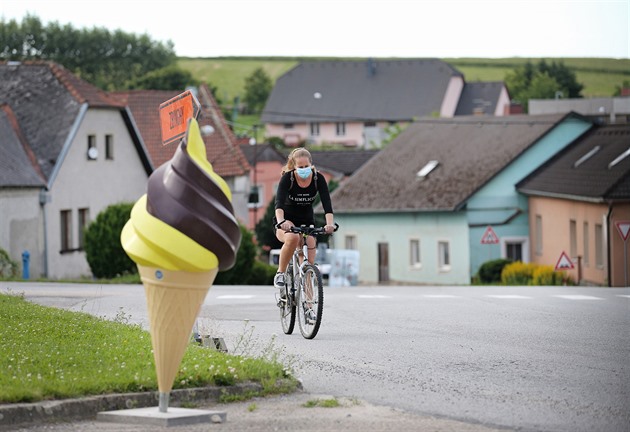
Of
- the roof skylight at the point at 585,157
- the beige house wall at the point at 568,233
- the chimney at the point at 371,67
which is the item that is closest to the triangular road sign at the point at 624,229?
the beige house wall at the point at 568,233

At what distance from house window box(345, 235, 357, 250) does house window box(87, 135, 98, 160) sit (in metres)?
17.8

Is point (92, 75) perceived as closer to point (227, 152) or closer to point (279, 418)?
point (227, 152)

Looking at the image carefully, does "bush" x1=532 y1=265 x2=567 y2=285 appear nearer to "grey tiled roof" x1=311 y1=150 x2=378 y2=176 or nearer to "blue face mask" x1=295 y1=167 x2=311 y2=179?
"blue face mask" x1=295 y1=167 x2=311 y2=179

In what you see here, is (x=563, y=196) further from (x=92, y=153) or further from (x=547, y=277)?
(x=92, y=153)

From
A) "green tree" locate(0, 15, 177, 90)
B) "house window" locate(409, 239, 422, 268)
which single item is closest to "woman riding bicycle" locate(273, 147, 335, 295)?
Result: "house window" locate(409, 239, 422, 268)

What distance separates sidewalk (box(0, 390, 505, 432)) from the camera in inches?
339

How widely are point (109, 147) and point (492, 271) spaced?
1504 cm

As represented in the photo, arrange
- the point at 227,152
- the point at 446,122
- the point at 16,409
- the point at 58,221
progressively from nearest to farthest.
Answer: the point at 16,409
the point at 58,221
the point at 227,152
the point at 446,122

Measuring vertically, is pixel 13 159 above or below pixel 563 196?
above

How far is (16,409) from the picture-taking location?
28.7ft

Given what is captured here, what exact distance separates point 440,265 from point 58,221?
1996 cm

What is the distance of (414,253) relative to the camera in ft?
204

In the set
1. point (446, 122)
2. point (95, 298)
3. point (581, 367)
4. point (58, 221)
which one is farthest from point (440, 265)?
point (581, 367)

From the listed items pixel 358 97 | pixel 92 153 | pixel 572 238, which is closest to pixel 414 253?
pixel 572 238
